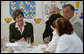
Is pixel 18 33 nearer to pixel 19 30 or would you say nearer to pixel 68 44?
pixel 19 30

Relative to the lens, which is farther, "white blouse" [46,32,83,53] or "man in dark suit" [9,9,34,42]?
"man in dark suit" [9,9,34,42]

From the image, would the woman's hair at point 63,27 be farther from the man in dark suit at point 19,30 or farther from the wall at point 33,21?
the wall at point 33,21

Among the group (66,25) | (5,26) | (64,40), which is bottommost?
(5,26)

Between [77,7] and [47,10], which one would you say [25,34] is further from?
[77,7]

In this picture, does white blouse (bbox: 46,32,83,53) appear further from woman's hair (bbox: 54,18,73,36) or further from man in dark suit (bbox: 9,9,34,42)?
man in dark suit (bbox: 9,9,34,42)

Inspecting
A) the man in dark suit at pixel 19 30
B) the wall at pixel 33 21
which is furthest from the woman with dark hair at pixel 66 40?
the wall at pixel 33 21

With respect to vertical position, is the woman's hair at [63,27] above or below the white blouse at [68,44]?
above

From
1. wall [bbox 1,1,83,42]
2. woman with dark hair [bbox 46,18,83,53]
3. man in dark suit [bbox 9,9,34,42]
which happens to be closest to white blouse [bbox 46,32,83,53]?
woman with dark hair [bbox 46,18,83,53]

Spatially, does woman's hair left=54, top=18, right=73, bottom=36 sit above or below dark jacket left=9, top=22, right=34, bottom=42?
above

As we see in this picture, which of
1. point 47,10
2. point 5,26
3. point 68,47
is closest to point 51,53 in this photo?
point 68,47

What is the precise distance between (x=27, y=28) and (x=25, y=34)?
0.48ft

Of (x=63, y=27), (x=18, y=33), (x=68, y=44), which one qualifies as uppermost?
(x=63, y=27)

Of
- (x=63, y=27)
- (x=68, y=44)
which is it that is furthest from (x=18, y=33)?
(x=68, y=44)

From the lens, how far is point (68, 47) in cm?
178
